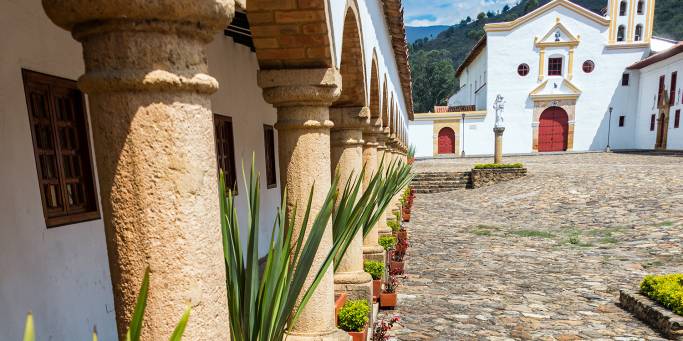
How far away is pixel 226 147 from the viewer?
19.5 ft

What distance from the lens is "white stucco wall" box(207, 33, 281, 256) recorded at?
5.62 metres

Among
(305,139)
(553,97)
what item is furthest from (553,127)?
(305,139)

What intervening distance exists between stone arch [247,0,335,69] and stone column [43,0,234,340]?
1325 mm

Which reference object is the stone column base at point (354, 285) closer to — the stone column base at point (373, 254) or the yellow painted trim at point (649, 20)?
the stone column base at point (373, 254)

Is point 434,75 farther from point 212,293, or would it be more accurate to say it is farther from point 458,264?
point 212,293

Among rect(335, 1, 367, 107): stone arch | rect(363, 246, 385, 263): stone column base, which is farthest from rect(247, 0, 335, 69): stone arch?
rect(363, 246, 385, 263): stone column base

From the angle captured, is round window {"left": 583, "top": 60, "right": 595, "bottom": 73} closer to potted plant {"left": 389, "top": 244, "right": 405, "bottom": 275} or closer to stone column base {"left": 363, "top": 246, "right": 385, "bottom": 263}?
potted plant {"left": 389, "top": 244, "right": 405, "bottom": 275}

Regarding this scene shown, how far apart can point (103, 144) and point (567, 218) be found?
12.1 m

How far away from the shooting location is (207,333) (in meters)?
1.24

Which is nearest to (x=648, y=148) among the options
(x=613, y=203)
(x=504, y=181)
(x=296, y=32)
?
(x=504, y=181)

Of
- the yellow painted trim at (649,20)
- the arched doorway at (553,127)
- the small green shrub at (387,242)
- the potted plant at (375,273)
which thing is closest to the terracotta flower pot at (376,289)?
the potted plant at (375,273)

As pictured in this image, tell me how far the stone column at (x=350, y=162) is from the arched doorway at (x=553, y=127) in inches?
1067

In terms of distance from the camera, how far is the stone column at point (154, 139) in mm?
1033

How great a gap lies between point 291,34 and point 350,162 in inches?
68.5
